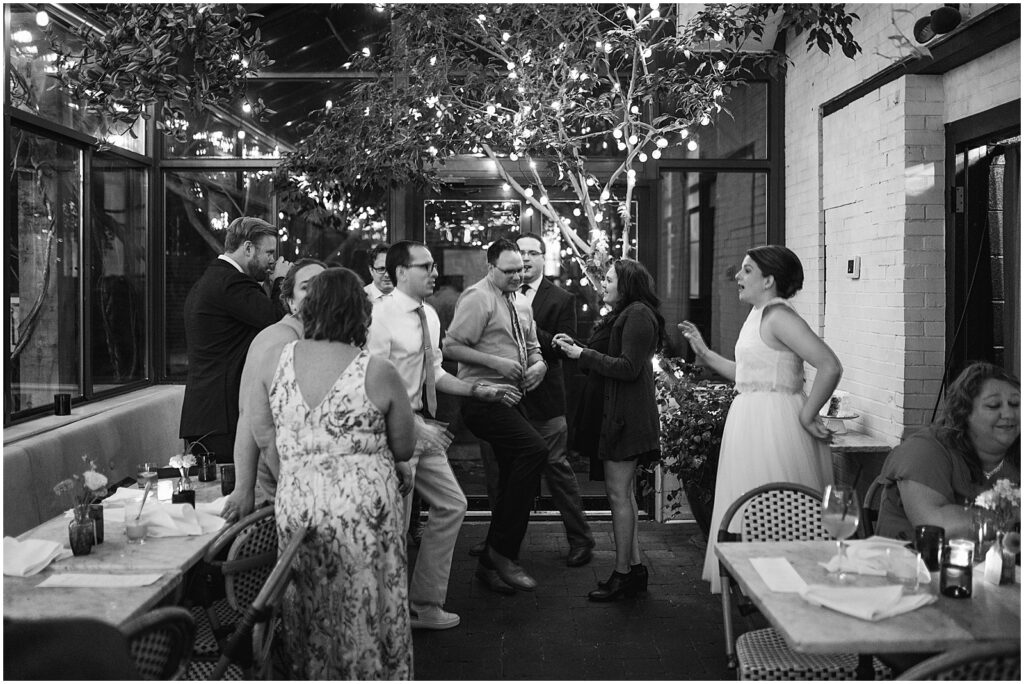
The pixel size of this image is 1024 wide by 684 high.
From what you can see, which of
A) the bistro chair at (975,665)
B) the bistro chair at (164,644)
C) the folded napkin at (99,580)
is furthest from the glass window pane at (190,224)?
the bistro chair at (975,665)

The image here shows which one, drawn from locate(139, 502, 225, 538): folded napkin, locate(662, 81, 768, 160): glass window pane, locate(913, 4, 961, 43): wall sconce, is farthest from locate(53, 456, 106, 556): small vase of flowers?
locate(662, 81, 768, 160): glass window pane

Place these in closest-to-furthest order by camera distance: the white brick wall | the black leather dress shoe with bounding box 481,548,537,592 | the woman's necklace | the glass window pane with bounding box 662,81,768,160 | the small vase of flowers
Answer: the small vase of flowers, the woman's necklace, the black leather dress shoe with bounding box 481,548,537,592, the white brick wall, the glass window pane with bounding box 662,81,768,160

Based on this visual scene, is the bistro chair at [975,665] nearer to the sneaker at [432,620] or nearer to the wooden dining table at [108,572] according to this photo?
the wooden dining table at [108,572]

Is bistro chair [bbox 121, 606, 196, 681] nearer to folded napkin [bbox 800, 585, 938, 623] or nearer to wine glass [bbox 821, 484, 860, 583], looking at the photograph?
folded napkin [bbox 800, 585, 938, 623]

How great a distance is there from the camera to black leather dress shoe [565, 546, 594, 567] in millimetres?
5645

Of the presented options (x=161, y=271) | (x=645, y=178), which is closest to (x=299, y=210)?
(x=161, y=271)

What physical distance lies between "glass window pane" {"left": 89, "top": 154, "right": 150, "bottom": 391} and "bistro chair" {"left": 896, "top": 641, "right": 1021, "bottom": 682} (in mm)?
5429

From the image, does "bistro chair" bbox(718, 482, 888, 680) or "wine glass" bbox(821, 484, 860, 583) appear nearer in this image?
"wine glass" bbox(821, 484, 860, 583)

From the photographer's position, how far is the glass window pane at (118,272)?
250 inches

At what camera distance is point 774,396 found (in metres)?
4.30

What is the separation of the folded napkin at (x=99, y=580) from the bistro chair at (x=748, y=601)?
175cm

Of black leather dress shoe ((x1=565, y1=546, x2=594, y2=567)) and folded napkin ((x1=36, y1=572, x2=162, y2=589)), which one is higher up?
folded napkin ((x1=36, y1=572, x2=162, y2=589))

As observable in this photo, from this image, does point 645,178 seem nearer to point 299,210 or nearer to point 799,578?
point 299,210

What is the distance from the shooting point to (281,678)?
341cm
